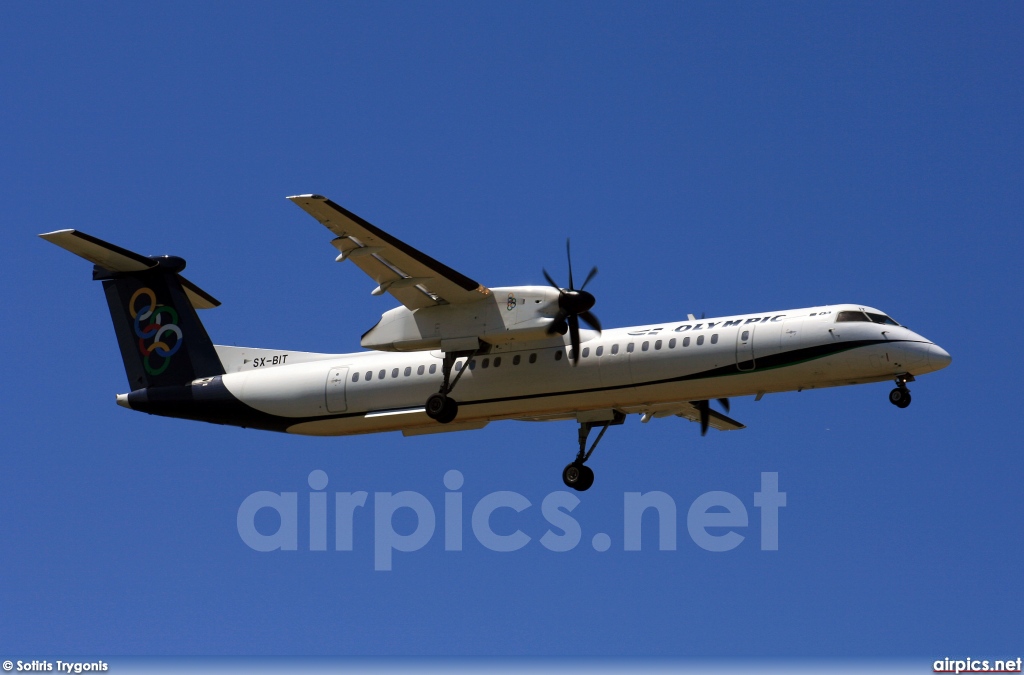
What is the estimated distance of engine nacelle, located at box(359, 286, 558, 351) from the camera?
86.5 ft

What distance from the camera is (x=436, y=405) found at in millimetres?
26922

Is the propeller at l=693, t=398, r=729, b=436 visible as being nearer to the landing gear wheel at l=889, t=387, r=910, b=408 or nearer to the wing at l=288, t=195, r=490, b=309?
the landing gear wheel at l=889, t=387, r=910, b=408

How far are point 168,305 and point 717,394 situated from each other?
12568 mm

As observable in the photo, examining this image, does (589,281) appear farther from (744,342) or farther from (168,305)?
(168,305)

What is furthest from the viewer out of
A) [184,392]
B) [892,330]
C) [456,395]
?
[184,392]

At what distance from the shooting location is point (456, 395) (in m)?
27.3

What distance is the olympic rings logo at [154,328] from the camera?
99.1 feet

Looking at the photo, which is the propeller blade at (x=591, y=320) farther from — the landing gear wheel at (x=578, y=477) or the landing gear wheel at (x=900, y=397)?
the landing gear wheel at (x=900, y=397)

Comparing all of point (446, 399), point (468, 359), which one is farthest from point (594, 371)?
point (446, 399)

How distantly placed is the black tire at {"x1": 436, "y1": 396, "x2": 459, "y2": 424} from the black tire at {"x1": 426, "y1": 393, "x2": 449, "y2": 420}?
2cm

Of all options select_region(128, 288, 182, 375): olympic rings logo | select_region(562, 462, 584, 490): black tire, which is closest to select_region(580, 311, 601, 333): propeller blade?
select_region(562, 462, 584, 490): black tire

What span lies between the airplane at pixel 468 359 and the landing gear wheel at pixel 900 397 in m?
0.04

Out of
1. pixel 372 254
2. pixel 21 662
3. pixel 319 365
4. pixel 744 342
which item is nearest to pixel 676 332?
pixel 744 342

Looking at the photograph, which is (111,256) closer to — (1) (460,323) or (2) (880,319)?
(1) (460,323)
